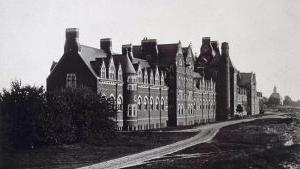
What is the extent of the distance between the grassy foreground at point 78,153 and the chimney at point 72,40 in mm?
13509

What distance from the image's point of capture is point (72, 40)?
49500mm

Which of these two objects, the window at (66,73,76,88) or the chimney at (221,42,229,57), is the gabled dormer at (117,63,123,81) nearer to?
the window at (66,73,76,88)

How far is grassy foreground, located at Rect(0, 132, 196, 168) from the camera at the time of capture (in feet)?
83.8

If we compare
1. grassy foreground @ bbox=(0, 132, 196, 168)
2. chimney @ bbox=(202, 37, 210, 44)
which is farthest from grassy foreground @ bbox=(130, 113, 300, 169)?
chimney @ bbox=(202, 37, 210, 44)

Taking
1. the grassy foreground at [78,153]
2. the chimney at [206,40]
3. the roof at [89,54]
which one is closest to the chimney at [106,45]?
the roof at [89,54]

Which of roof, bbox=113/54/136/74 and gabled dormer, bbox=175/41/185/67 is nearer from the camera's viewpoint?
roof, bbox=113/54/136/74

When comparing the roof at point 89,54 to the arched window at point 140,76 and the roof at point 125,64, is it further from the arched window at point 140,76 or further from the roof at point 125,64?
the arched window at point 140,76

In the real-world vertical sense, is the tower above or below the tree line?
above

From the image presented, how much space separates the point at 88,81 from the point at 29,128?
15.3m

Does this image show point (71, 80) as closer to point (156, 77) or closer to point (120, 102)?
point (120, 102)

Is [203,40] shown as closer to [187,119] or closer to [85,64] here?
[187,119]

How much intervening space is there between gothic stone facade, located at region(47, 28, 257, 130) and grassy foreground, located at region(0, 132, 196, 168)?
6.63 meters

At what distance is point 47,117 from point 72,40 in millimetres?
16783

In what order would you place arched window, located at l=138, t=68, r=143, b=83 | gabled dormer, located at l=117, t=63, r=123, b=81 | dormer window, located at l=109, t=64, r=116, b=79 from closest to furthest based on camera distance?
dormer window, located at l=109, t=64, r=116, b=79
gabled dormer, located at l=117, t=63, r=123, b=81
arched window, located at l=138, t=68, r=143, b=83
